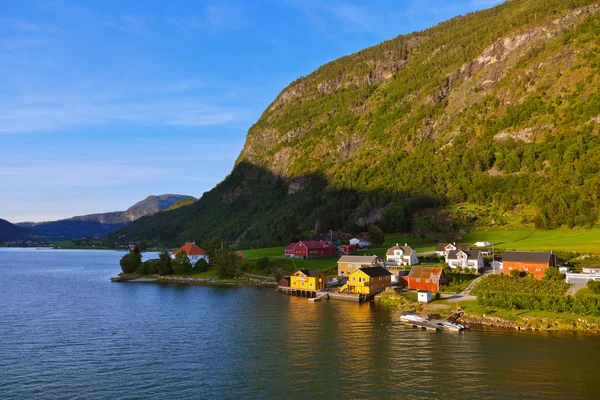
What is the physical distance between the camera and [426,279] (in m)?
83.5

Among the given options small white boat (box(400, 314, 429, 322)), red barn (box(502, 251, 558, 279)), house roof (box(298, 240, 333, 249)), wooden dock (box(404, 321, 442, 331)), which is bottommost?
wooden dock (box(404, 321, 442, 331))

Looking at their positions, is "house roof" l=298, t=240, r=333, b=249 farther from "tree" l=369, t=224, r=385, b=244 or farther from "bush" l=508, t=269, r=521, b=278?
"bush" l=508, t=269, r=521, b=278

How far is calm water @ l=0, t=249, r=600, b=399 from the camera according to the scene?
38344 mm

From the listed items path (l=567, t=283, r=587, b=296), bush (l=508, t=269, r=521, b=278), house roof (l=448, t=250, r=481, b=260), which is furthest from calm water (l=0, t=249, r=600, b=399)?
house roof (l=448, t=250, r=481, b=260)

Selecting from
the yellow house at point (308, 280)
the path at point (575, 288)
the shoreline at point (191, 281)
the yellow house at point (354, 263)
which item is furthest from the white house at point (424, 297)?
the shoreline at point (191, 281)

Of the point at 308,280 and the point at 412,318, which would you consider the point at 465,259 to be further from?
the point at 412,318

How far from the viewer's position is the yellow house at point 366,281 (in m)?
84.8

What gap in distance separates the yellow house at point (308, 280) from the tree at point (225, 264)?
80.8 ft

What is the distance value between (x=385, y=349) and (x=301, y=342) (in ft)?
31.5

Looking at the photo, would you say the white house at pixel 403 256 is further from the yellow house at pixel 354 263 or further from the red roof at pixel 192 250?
the red roof at pixel 192 250

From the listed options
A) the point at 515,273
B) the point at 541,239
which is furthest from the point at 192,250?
the point at 541,239

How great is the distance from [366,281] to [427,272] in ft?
37.1

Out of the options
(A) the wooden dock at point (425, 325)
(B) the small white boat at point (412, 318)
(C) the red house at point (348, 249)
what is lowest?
(A) the wooden dock at point (425, 325)

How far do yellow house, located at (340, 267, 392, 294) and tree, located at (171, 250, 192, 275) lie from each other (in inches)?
2092
